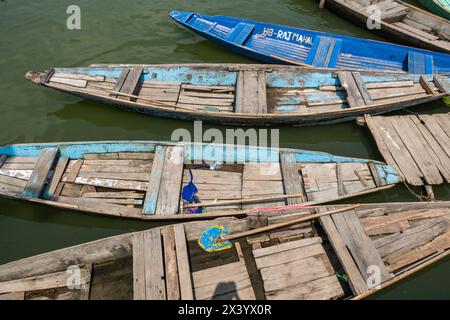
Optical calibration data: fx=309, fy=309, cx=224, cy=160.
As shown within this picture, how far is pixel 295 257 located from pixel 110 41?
38.3 feet

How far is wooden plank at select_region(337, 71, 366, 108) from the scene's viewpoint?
9.34 meters

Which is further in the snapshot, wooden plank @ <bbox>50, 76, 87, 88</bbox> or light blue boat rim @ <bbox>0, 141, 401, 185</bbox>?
wooden plank @ <bbox>50, 76, 87, 88</bbox>

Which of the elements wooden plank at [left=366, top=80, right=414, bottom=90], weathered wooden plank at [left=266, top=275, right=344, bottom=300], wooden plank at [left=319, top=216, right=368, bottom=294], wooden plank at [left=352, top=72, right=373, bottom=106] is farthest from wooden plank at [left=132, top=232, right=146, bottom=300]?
wooden plank at [left=366, top=80, right=414, bottom=90]

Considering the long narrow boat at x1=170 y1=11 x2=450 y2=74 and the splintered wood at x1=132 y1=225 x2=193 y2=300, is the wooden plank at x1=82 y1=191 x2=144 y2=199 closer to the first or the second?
the splintered wood at x1=132 y1=225 x2=193 y2=300

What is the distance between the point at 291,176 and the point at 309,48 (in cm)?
673

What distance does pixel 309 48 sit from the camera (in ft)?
39.4

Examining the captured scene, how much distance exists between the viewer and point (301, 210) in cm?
677

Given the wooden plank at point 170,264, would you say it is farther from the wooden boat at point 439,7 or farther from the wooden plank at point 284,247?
the wooden boat at point 439,7

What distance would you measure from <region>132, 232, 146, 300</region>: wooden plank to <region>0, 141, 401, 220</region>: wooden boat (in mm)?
701

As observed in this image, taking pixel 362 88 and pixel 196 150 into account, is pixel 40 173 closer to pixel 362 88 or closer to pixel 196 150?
pixel 196 150

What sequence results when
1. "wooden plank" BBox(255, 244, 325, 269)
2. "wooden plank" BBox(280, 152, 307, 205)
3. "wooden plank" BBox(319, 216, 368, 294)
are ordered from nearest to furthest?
1. "wooden plank" BBox(319, 216, 368, 294)
2. "wooden plank" BBox(255, 244, 325, 269)
3. "wooden plank" BBox(280, 152, 307, 205)

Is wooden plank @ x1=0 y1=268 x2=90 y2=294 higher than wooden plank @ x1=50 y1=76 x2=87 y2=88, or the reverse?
wooden plank @ x1=50 y1=76 x2=87 y2=88

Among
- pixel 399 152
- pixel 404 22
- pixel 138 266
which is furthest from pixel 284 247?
pixel 404 22

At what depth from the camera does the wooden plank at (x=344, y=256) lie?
5.78 metres
